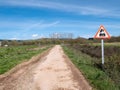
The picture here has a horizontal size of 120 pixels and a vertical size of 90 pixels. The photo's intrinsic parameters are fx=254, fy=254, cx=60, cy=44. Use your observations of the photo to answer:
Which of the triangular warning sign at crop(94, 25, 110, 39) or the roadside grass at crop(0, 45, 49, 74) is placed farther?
the roadside grass at crop(0, 45, 49, 74)

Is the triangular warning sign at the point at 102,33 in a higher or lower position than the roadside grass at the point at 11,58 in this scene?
higher

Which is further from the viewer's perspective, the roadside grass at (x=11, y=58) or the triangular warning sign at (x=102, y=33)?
the roadside grass at (x=11, y=58)

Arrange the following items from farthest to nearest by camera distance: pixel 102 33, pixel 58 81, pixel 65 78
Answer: pixel 102 33 → pixel 65 78 → pixel 58 81

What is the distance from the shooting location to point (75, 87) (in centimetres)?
935

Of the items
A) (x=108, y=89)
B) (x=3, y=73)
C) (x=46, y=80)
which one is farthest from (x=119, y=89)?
(x=3, y=73)

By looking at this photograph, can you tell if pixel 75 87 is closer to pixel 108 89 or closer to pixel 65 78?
pixel 108 89

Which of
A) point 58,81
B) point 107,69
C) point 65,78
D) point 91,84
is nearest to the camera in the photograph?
point 91,84

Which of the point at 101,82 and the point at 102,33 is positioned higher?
the point at 102,33

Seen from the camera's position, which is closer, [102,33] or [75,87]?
[75,87]

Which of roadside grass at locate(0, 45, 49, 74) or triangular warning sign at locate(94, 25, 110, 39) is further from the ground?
triangular warning sign at locate(94, 25, 110, 39)

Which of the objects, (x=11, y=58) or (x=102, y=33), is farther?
(x=11, y=58)

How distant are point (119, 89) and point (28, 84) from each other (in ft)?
11.7

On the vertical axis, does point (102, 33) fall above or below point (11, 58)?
above

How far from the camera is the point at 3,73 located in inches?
551
